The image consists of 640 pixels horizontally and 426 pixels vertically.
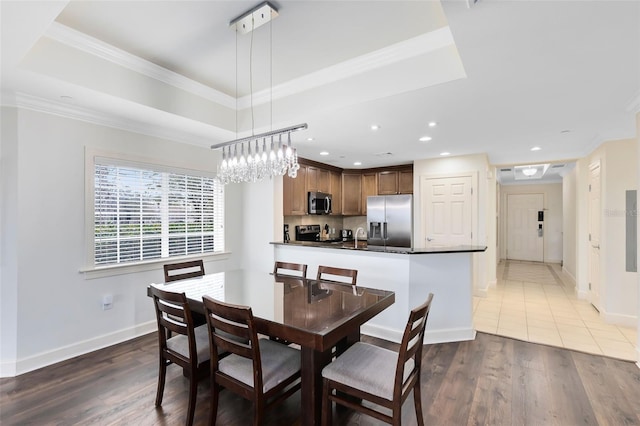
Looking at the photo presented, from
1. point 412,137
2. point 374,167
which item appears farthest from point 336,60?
point 374,167

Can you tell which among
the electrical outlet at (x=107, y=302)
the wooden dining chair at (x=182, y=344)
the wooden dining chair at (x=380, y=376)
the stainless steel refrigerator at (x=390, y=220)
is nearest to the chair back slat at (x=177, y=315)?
the wooden dining chair at (x=182, y=344)

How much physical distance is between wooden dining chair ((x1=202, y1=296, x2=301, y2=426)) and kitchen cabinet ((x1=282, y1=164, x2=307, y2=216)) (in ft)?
10.3

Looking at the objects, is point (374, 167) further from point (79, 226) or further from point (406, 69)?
point (79, 226)

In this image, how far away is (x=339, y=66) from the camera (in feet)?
9.06

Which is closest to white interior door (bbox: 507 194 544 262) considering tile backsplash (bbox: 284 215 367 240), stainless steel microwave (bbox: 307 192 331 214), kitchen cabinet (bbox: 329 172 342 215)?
tile backsplash (bbox: 284 215 367 240)

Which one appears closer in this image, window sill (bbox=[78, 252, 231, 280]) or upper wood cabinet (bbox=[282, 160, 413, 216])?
window sill (bbox=[78, 252, 231, 280])

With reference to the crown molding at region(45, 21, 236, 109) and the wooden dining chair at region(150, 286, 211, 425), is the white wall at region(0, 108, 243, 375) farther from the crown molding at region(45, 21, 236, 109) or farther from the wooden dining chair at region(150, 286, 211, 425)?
the wooden dining chair at region(150, 286, 211, 425)

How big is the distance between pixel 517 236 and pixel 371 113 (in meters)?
8.23

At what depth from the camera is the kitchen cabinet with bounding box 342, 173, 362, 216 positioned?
21.0ft

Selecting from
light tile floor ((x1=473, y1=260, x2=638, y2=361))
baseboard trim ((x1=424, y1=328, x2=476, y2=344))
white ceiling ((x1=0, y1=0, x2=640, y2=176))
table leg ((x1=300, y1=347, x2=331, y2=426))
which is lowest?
light tile floor ((x1=473, y1=260, x2=638, y2=361))

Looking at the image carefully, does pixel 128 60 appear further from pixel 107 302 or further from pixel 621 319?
pixel 621 319

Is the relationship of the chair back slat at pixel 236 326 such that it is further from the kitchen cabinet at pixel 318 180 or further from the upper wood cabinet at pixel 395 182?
the upper wood cabinet at pixel 395 182

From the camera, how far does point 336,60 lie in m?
2.69

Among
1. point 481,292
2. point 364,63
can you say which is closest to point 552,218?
point 481,292
